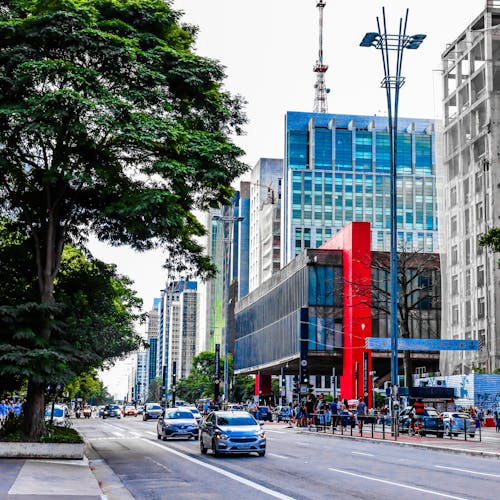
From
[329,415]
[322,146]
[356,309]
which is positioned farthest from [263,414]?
[322,146]

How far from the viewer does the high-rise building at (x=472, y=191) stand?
7200cm

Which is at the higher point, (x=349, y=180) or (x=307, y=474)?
(x=349, y=180)

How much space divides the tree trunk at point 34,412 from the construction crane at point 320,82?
535 ft

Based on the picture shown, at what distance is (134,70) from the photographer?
23906mm

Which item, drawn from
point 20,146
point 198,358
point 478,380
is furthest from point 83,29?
point 198,358

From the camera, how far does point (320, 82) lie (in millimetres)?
183750

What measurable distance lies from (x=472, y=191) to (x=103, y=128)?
5924 centimetres

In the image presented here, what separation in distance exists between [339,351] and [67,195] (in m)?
55.8

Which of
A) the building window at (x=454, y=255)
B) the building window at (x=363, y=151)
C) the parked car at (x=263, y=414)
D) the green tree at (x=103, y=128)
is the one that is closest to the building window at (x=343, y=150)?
the building window at (x=363, y=151)

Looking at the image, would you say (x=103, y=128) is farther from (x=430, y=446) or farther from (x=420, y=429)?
(x=420, y=429)

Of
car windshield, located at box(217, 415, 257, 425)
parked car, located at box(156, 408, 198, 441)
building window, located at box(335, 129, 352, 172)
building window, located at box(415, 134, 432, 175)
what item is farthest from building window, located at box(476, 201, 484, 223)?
building window, located at box(415, 134, 432, 175)

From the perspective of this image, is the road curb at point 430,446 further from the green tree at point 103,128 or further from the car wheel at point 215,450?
the green tree at point 103,128

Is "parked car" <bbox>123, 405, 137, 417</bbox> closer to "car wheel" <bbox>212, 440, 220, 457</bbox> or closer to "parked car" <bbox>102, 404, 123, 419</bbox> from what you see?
"parked car" <bbox>102, 404, 123, 419</bbox>

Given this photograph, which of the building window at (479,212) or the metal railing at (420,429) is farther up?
the building window at (479,212)
